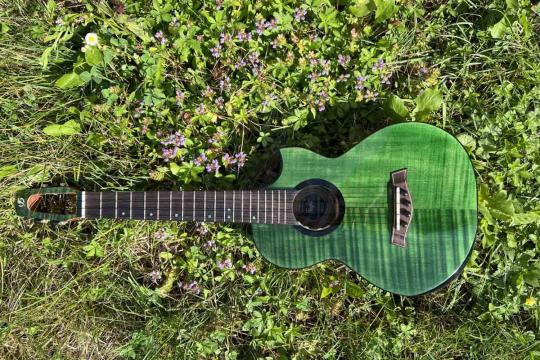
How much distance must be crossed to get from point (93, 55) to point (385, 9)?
1.65m

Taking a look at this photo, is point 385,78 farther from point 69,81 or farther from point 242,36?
point 69,81

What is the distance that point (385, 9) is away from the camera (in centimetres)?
248

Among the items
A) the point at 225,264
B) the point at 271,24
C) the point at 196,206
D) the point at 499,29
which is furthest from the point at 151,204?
the point at 499,29

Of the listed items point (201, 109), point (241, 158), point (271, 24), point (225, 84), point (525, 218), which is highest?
point (271, 24)

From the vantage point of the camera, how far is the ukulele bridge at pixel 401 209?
2.18 m

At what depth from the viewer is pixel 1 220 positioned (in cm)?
282

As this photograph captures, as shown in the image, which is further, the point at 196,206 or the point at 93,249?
the point at 93,249

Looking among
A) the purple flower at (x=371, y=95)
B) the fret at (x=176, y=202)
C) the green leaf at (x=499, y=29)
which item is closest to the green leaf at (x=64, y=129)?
the fret at (x=176, y=202)

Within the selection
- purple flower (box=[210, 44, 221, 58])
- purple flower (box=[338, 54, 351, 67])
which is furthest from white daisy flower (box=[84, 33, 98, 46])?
purple flower (box=[338, 54, 351, 67])

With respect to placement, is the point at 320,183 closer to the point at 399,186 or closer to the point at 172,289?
the point at 399,186

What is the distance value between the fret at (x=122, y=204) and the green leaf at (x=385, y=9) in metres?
1.69

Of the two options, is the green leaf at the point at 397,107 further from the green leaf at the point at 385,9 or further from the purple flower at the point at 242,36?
the purple flower at the point at 242,36

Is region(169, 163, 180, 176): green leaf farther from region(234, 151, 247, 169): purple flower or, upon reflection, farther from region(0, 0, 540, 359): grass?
region(234, 151, 247, 169): purple flower

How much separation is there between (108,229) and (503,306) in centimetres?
236
